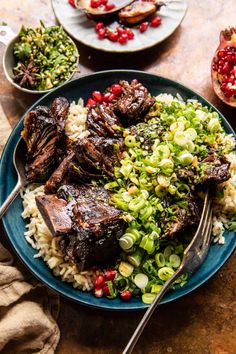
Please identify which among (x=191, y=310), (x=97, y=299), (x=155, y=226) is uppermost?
(x=155, y=226)

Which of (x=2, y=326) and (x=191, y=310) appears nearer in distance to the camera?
(x=2, y=326)

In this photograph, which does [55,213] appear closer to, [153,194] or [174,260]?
[153,194]

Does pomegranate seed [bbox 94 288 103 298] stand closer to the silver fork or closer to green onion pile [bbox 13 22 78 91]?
the silver fork

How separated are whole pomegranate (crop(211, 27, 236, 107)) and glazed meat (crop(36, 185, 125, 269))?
1.73 metres

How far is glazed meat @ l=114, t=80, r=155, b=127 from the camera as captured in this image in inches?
225

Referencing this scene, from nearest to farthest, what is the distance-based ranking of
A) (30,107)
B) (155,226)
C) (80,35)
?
(155,226), (30,107), (80,35)

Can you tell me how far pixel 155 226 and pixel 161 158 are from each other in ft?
2.03

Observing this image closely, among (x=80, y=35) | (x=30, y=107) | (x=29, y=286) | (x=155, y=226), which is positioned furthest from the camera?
(x=80, y=35)

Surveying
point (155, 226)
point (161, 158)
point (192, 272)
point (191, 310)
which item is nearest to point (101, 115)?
point (161, 158)

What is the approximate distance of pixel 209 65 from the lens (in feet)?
22.1

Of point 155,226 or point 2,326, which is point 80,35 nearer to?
point 155,226

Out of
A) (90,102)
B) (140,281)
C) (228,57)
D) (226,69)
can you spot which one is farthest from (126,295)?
(228,57)

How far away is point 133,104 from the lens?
5711 millimetres

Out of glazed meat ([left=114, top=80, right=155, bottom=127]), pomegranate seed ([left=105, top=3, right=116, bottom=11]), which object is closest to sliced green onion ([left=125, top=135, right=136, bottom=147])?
glazed meat ([left=114, top=80, right=155, bottom=127])
